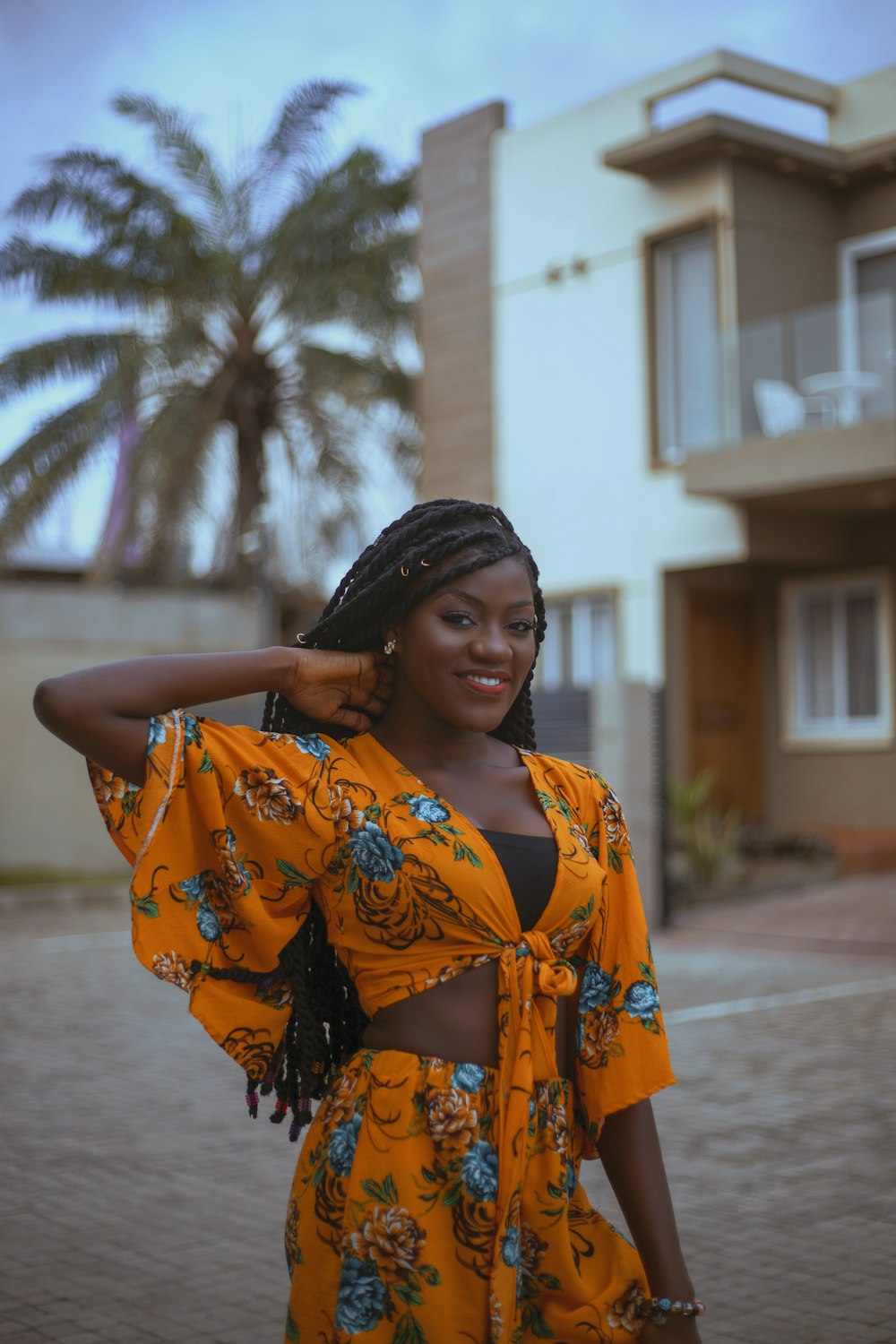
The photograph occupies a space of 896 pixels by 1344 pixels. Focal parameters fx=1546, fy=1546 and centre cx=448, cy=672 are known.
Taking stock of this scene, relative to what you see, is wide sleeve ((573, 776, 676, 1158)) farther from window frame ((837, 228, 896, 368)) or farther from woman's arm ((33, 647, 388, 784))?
window frame ((837, 228, 896, 368))

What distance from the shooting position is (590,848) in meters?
2.63

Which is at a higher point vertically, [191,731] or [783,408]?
[783,408]

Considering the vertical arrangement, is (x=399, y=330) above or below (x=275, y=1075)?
above

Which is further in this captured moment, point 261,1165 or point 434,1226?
point 261,1165

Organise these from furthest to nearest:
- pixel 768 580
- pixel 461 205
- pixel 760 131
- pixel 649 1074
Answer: pixel 461 205
pixel 768 580
pixel 760 131
pixel 649 1074

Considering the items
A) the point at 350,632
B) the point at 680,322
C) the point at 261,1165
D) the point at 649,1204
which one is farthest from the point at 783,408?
the point at 649,1204

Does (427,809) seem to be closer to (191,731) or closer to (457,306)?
(191,731)

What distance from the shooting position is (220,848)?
2461 millimetres

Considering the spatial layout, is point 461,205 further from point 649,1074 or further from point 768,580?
point 649,1074

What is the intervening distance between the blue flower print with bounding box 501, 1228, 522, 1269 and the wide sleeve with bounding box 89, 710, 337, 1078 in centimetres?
50

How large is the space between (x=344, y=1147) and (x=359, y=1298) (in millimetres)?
220

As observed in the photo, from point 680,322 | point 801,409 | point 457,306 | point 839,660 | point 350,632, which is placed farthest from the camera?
point 457,306

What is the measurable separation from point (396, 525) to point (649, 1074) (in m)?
1.01

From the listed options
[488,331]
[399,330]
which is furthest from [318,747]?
[399,330]
